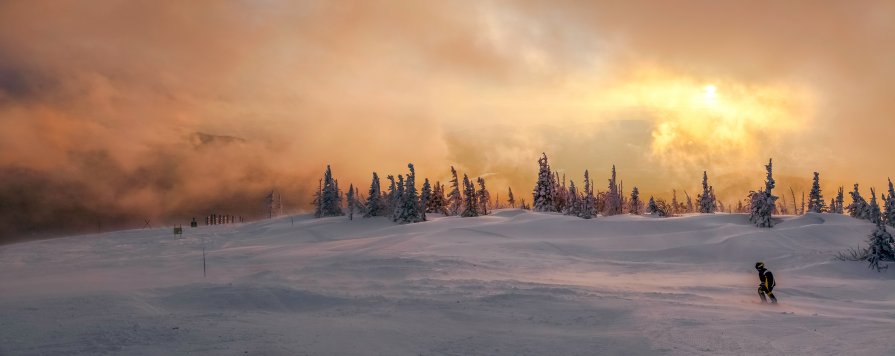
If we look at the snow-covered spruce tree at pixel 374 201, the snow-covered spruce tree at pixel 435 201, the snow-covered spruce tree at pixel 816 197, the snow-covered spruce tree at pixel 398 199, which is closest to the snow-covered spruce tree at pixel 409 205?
the snow-covered spruce tree at pixel 398 199

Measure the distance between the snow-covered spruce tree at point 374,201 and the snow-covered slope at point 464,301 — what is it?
109 feet

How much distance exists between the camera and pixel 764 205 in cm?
4409

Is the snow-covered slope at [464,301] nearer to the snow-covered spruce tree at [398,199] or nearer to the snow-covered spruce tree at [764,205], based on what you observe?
the snow-covered spruce tree at [764,205]

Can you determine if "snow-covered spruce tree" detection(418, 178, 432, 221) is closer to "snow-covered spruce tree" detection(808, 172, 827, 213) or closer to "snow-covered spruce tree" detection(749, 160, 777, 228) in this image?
"snow-covered spruce tree" detection(749, 160, 777, 228)

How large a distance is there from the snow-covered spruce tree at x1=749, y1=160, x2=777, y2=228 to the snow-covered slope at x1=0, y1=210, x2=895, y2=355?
25.1 ft

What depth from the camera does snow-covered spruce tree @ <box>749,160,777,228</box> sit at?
43.8 metres

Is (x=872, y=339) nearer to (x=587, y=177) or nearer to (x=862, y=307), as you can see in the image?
(x=862, y=307)

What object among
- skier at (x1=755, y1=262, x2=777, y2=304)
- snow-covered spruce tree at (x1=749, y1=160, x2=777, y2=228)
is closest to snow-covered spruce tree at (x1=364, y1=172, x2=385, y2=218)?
snow-covered spruce tree at (x1=749, y1=160, x2=777, y2=228)

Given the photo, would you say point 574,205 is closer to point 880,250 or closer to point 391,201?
point 391,201

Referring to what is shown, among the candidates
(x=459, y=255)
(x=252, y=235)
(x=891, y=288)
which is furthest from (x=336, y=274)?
(x=252, y=235)

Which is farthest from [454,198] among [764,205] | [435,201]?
[764,205]

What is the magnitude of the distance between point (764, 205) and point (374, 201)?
45.0m

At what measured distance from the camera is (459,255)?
2850cm

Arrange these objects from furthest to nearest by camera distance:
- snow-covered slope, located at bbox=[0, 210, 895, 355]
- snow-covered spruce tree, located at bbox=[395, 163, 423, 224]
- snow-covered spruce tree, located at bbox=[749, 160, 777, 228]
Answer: snow-covered spruce tree, located at bbox=[395, 163, 423, 224] → snow-covered spruce tree, located at bbox=[749, 160, 777, 228] → snow-covered slope, located at bbox=[0, 210, 895, 355]
